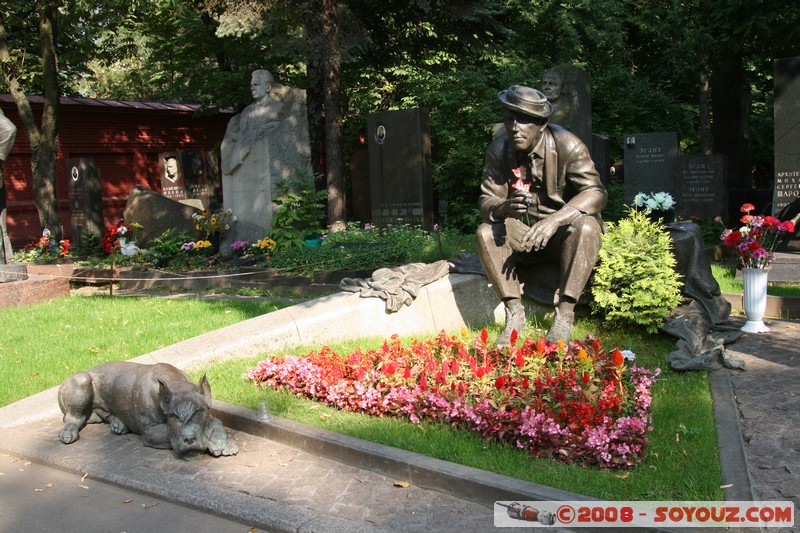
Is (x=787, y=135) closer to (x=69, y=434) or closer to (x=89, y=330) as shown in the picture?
(x=89, y=330)

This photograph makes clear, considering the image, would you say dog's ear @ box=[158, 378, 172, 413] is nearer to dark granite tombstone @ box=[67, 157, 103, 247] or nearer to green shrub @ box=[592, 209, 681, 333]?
green shrub @ box=[592, 209, 681, 333]

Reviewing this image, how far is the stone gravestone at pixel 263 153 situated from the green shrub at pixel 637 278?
9.52 meters

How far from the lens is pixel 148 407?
525 centimetres

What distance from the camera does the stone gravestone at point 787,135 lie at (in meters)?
11.7

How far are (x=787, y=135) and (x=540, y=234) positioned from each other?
7.63m

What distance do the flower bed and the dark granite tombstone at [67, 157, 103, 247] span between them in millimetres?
14098

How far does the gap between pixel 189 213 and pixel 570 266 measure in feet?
38.8

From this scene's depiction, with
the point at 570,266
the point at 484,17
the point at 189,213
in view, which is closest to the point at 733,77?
the point at 484,17

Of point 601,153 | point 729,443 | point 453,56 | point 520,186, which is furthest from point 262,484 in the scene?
point 453,56

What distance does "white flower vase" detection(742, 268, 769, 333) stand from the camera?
6.87m

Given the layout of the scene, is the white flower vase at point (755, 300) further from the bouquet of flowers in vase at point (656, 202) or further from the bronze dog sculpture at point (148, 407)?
the bouquet of flowers in vase at point (656, 202)

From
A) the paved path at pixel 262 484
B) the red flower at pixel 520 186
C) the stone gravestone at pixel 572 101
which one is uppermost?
the stone gravestone at pixel 572 101

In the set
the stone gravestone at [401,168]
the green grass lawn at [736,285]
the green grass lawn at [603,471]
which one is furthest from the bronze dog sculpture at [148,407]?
the stone gravestone at [401,168]

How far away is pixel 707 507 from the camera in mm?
3605
